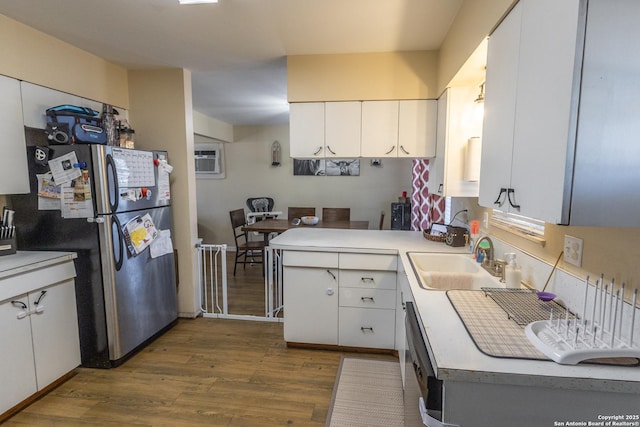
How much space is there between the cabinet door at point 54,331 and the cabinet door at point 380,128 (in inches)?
92.2

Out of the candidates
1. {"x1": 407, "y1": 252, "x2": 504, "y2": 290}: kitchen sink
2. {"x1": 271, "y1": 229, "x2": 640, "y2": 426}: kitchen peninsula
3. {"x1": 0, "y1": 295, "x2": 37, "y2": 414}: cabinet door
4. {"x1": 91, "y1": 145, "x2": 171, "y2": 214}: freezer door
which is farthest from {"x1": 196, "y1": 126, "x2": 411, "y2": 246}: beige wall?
{"x1": 271, "y1": 229, "x2": 640, "y2": 426}: kitchen peninsula

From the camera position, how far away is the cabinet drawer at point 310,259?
2.37 m

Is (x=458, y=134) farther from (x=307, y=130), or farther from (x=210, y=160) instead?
(x=210, y=160)

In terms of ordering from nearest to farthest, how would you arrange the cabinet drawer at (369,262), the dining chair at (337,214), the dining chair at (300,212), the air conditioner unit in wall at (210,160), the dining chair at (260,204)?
the cabinet drawer at (369,262)
the dining chair at (337,214)
the dining chair at (300,212)
the dining chair at (260,204)
the air conditioner unit in wall at (210,160)

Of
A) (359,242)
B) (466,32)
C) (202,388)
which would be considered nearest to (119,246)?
(202,388)

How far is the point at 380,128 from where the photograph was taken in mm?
2564

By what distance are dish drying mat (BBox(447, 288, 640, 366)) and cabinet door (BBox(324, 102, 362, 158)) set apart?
1.52m

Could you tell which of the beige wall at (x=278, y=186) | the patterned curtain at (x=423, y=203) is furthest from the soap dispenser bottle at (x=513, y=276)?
the beige wall at (x=278, y=186)

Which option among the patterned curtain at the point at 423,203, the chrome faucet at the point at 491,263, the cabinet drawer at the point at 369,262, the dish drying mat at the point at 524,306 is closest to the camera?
the dish drying mat at the point at 524,306

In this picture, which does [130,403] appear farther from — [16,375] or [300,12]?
[300,12]

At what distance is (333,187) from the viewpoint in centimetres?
561

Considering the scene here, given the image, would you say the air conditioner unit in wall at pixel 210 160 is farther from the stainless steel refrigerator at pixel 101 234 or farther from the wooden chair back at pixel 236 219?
the stainless steel refrigerator at pixel 101 234

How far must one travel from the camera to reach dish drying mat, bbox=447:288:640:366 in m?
0.91

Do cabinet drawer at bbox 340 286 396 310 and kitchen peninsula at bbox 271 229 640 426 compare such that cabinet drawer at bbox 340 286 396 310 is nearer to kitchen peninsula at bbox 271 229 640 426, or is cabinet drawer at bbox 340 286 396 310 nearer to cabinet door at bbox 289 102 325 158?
cabinet door at bbox 289 102 325 158
